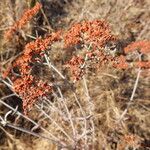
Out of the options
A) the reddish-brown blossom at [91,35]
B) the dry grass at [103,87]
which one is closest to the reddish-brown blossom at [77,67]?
the reddish-brown blossom at [91,35]

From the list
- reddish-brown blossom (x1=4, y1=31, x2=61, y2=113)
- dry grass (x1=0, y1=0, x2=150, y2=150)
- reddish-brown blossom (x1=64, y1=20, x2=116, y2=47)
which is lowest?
dry grass (x1=0, y1=0, x2=150, y2=150)

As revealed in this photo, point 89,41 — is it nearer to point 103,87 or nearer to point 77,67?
point 77,67

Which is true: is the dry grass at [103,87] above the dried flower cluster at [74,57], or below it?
below

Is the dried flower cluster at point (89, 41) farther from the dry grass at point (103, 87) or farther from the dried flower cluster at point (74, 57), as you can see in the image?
the dry grass at point (103, 87)

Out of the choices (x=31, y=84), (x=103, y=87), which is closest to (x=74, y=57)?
(x=31, y=84)

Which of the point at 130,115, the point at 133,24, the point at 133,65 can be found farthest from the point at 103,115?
the point at 133,24

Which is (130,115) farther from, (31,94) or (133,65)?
(31,94)

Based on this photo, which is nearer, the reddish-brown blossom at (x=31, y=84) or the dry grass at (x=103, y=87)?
the reddish-brown blossom at (x=31, y=84)

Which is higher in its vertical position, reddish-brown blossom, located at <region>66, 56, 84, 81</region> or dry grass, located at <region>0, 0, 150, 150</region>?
reddish-brown blossom, located at <region>66, 56, 84, 81</region>

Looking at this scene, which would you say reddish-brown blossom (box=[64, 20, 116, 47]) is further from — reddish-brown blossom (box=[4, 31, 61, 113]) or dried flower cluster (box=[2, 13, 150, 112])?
reddish-brown blossom (box=[4, 31, 61, 113])

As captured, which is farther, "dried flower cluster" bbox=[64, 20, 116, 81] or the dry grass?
the dry grass

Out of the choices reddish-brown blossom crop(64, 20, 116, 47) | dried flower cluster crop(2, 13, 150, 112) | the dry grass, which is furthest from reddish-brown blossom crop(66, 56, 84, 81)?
the dry grass
